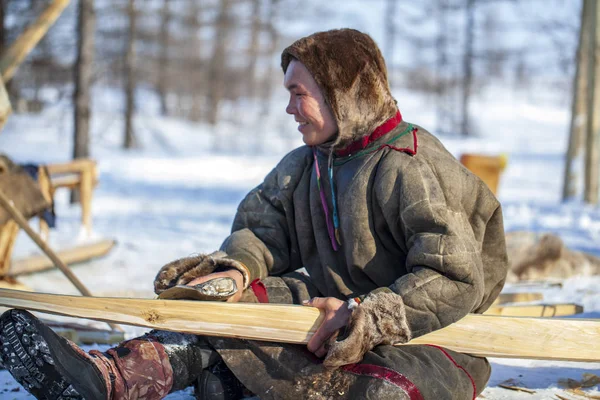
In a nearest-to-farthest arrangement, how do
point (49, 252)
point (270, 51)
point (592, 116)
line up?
point (49, 252), point (592, 116), point (270, 51)

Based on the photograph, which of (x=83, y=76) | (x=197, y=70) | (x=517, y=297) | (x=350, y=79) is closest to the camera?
(x=350, y=79)

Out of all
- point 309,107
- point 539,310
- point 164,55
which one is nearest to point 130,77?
point 164,55

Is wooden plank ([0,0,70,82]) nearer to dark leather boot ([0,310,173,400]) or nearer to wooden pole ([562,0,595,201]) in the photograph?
dark leather boot ([0,310,173,400])

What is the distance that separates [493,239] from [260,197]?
2.99ft

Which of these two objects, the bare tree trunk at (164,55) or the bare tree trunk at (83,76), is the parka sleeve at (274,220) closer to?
the bare tree trunk at (83,76)

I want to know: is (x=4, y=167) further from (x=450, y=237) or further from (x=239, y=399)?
(x=450, y=237)

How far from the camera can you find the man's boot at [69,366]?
6.41 ft

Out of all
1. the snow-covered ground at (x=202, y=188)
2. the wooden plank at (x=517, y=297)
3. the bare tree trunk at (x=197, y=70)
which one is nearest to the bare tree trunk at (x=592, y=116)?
the snow-covered ground at (x=202, y=188)

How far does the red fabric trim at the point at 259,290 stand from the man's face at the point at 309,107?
0.55 m

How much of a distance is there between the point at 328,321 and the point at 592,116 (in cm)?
836

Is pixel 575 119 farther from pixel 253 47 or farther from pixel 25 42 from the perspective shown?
pixel 253 47

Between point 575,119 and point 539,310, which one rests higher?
point 539,310

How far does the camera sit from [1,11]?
1269 centimetres

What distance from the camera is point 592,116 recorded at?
9.41m
